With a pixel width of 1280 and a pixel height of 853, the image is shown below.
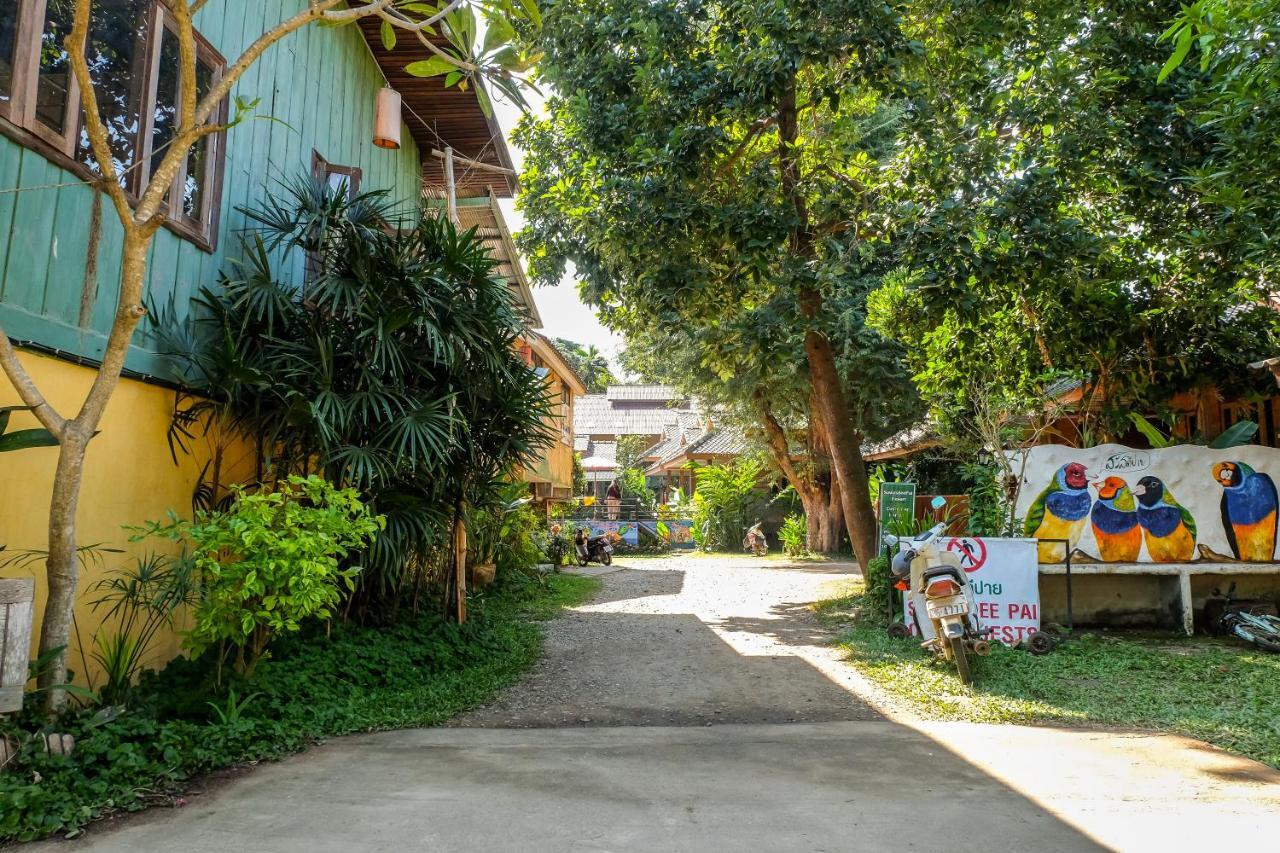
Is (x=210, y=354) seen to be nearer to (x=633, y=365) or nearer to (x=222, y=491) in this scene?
(x=222, y=491)

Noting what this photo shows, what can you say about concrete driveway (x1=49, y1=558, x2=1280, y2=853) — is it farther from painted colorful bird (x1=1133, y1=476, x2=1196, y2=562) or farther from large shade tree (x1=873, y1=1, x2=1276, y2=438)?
large shade tree (x1=873, y1=1, x2=1276, y2=438)

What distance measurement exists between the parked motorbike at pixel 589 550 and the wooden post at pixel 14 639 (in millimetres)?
16325

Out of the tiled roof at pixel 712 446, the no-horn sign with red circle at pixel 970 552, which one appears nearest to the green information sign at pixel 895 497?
the no-horn sign with red circle at pixel 970 552

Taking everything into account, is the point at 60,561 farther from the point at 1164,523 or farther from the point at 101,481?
the point at 1164,523

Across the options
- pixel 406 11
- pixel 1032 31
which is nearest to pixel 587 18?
pixel 406 11

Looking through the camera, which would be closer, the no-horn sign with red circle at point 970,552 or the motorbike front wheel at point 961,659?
the motorbike front wheel at point 961,659

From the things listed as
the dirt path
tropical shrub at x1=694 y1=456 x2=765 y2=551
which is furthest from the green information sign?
tropical shrub at x1=694 y1=456 x2=765 y2=551

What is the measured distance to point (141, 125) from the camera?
5309mm

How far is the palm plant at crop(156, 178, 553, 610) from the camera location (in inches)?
226

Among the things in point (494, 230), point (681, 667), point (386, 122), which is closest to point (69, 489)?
point (681, 667)

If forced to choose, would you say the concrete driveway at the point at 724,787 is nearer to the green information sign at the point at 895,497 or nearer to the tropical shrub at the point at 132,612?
the tropical shrub at the point at 132,612

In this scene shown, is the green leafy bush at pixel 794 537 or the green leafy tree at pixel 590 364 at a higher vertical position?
the green leafy tree at pixel 590 364

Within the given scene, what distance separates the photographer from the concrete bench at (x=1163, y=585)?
8.23m

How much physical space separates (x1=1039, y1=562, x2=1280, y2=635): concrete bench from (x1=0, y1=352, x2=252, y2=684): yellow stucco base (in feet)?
25.1
